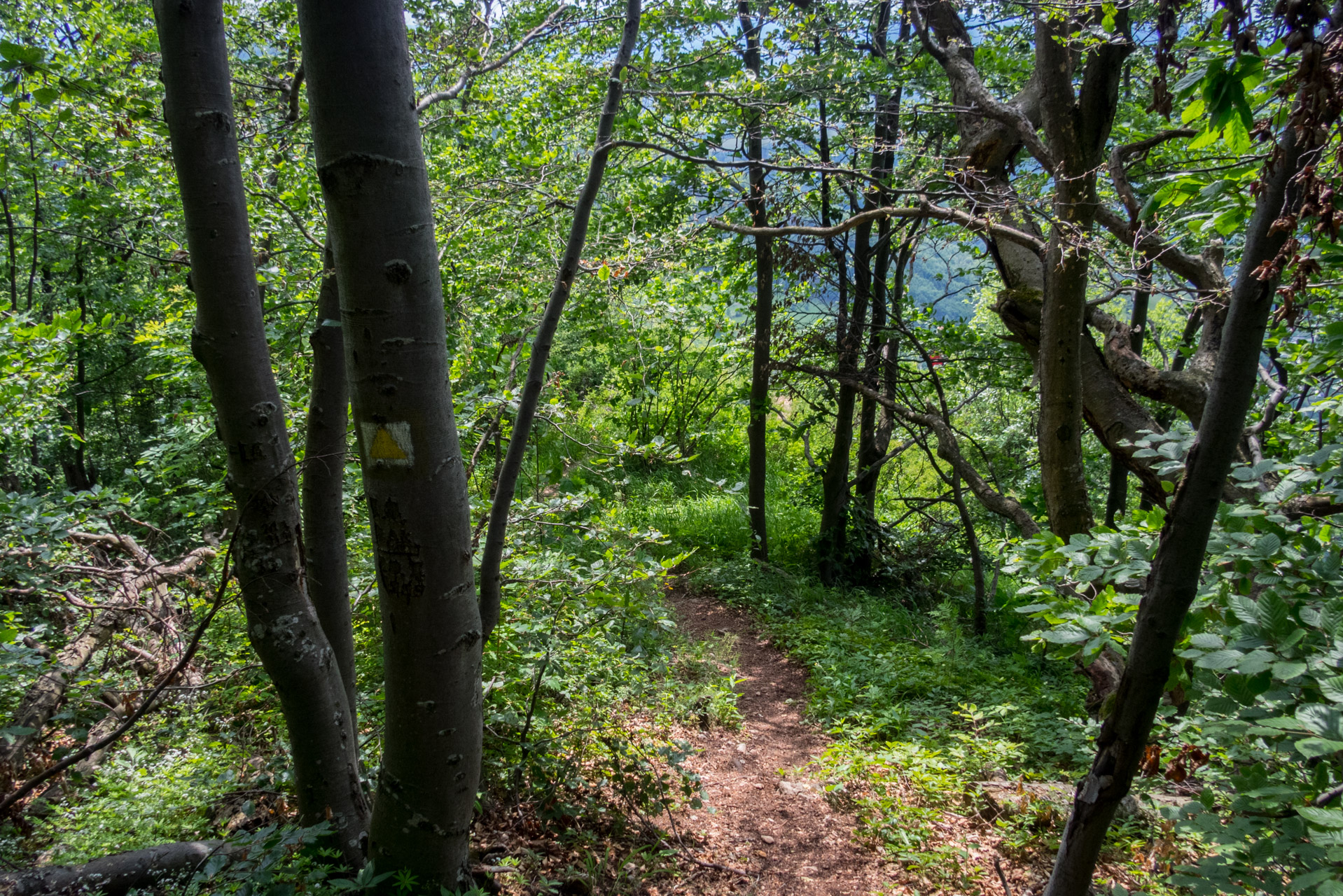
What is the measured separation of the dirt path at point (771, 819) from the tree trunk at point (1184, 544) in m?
1.91

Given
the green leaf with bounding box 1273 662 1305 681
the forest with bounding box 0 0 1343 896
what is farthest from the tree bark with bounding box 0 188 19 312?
the green leaf with bounding box 1273 662 1305 681

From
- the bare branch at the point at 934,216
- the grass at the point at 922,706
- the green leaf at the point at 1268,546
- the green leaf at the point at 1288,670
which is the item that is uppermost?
the bare branch at the point at 934,216

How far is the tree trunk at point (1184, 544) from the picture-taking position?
1097mm

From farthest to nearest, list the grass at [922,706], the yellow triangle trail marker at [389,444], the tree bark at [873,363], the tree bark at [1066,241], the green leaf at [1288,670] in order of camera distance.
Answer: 1. the tree bark at [873,363]
2. the tree bark at [1066,241]
3. the grass at [922,706]
4. the yellow triangle trail marker at [389,444]
5. the green leaf at [1288,670]

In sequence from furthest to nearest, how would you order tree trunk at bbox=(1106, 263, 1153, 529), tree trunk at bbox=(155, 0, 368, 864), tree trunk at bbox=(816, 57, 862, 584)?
tree trunk at bbox=(816, 57, 862, 584) < tree trunk at bbox=(1106, 263, 1153, 529) < tree trunk at bbox=(155, 0, 368, 864)

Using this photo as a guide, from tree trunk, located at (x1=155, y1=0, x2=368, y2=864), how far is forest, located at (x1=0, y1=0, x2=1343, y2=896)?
0.04ft

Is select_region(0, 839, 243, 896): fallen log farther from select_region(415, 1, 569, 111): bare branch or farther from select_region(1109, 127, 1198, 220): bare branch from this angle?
select_region(1109, 127, 1198, 220): bare branch

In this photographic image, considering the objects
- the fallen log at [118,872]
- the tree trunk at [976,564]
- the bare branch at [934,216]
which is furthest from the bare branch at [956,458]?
the fallen log at [118,872]

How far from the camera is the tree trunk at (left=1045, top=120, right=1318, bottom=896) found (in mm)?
1097

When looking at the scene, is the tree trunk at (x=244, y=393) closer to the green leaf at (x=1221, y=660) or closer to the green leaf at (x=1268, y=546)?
the green leaf at (x=1221, y=660)

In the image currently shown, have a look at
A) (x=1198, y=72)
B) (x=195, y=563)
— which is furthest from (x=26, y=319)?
(x=1198, y=72)

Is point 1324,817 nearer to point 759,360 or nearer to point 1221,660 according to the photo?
point 1221,660

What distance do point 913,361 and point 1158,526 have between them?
21.5 feet

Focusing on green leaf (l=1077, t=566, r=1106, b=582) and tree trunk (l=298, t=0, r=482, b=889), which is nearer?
tree trunk (l=298, t=0, r=482, b=889)
